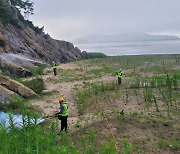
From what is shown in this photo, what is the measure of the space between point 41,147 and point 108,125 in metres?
5.63

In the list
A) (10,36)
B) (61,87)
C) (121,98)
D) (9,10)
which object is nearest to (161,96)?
(121,98)

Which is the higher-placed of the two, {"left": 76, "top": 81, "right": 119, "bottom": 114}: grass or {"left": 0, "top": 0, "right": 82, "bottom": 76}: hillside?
{"left": 0, "top": 0, "right": 82, "bottom": 76}: hillside

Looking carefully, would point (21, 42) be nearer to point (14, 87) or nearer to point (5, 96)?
point (14, 87)

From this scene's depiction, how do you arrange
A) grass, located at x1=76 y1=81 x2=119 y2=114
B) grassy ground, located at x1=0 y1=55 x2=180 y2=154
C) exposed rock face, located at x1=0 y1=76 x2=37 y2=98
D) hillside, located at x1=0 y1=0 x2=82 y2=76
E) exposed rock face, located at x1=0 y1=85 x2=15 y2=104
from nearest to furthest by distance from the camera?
1. grassy ground, located at x1=0 y1=55 x2=180 y2=154
2. exposed rock face, located at x1=0 y1=85 x2=15 y2=104
3. grass, located at x1=76 y1=81 x2=119 y2=114
4. exposed rock face, located at x1=0 y1=76 x2=37 y2=98
5. hillside, located at x1=0 y1=0 x2=82 y2=76

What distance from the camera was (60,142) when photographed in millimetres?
10055

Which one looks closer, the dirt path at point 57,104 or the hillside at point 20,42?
the dirt path at point 57,104

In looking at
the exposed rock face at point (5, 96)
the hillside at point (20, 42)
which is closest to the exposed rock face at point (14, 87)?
the exposed rock face at point (5, 96)

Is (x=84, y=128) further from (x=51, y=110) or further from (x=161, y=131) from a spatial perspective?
(x=51, y=110)

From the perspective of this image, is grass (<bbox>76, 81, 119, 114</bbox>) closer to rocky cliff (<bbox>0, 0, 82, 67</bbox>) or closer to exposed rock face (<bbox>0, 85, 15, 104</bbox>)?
exposed rock face (<bbox>0, 85, 15, 104</bbox>)

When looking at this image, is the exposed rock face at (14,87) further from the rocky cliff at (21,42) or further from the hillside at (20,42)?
the rocky cliff at (21,42)

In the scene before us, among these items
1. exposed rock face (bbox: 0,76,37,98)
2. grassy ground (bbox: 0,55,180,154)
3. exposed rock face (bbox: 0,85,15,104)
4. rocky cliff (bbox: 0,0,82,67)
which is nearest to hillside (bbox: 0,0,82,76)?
rocky cliff (bbox: 0,0,82,67)

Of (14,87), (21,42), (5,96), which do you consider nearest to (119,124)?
(5,96)

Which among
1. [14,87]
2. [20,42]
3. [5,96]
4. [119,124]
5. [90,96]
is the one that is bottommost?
[119,124]

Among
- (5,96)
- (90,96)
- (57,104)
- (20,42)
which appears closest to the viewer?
(5,96)
